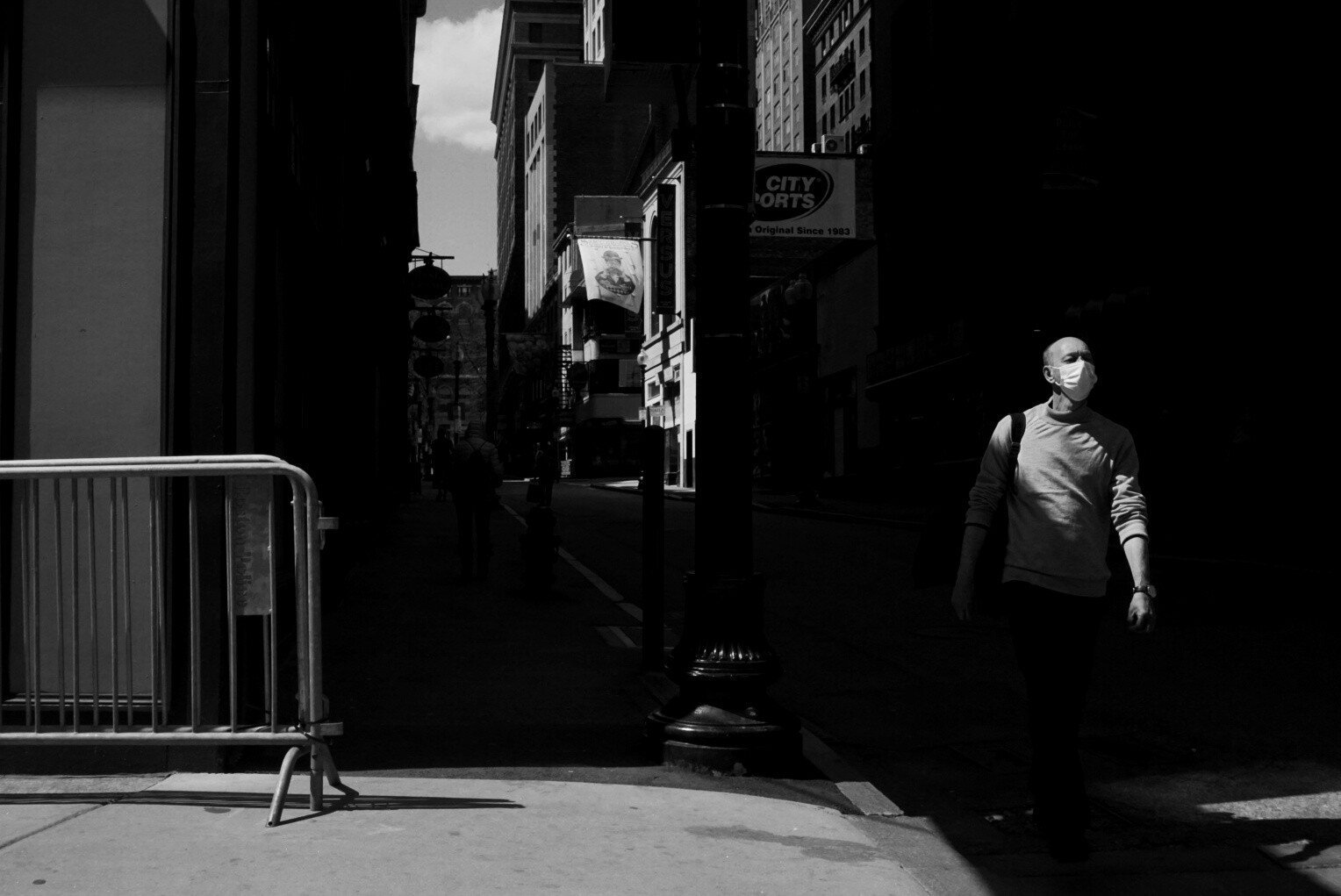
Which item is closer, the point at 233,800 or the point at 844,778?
the point at 233,800

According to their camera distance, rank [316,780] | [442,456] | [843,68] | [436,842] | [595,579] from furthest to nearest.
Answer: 1. [843,68]
2. [442,456]
3. [595,579]
4. [316,780]
5. [436,842]

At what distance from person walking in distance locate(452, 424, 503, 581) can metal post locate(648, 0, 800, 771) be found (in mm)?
8707

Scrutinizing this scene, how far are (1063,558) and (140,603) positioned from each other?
371 centimetres

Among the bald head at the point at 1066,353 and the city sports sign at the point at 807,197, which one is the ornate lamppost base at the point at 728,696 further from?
the city sports sign at the point at 807,197

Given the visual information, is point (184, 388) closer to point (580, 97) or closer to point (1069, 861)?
point (1069, 861)

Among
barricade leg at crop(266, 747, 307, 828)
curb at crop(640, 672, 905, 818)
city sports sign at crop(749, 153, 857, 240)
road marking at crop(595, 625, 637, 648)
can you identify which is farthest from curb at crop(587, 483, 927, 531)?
barricade leg at crop(266, 747, 307, 828)

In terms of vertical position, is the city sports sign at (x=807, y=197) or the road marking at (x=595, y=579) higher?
the city sports sign at (x=807, y=197)

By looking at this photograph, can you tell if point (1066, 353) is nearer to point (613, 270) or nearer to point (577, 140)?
point (613, 270)

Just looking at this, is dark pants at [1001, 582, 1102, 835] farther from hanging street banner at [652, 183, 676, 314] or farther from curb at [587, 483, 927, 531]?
hanging street banner at [652, 183, 676, 314]

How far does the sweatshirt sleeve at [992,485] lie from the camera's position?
5023mm

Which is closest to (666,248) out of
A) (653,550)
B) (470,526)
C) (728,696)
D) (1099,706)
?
(470,526)

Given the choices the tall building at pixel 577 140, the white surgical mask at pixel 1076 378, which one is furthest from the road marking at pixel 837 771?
the tall building at pixel 577 140

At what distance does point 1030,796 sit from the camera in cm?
599

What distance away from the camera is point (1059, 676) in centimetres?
488
